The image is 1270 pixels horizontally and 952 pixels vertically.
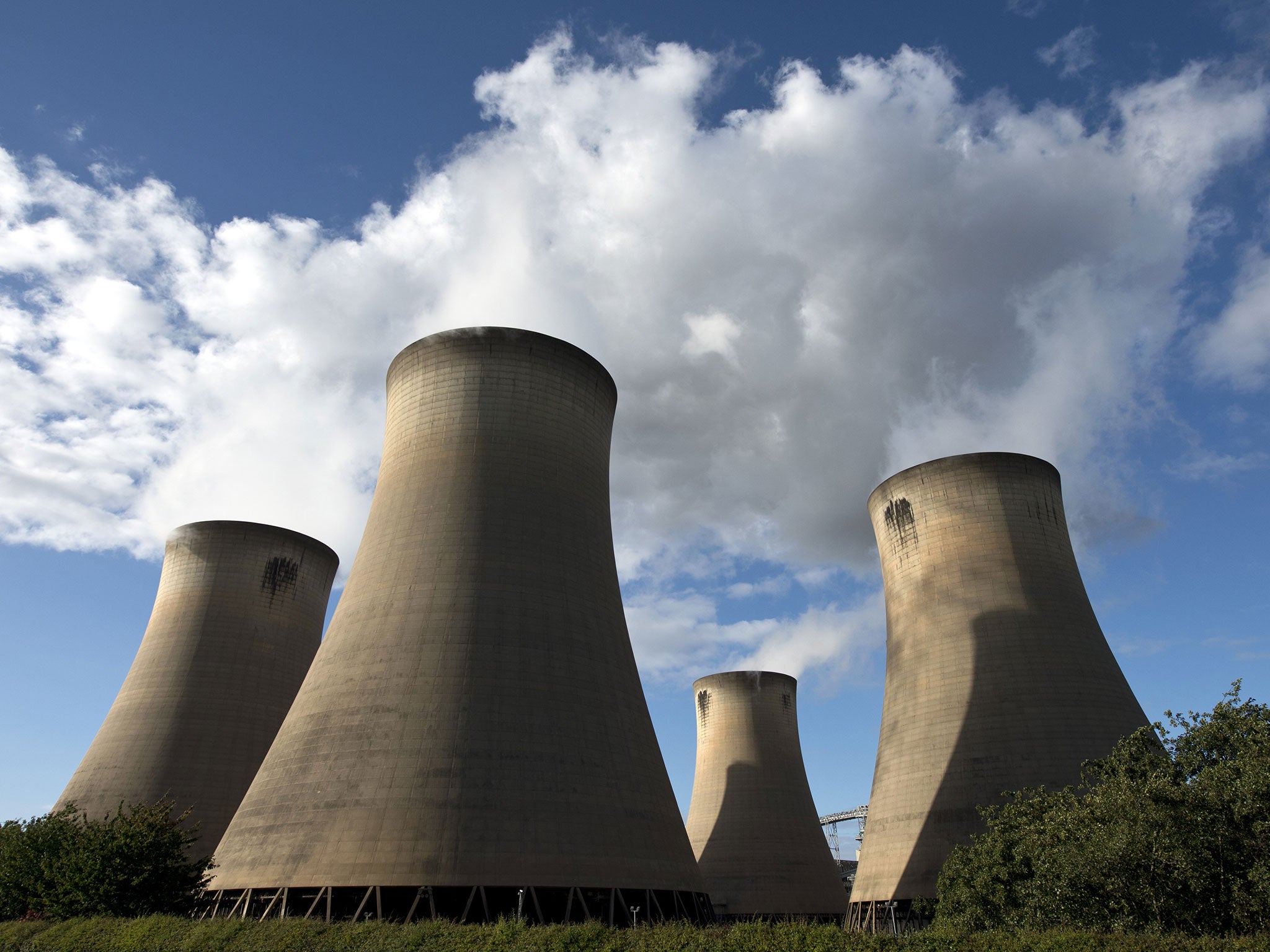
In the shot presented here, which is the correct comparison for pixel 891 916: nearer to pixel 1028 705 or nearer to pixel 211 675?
pixel 1028 705

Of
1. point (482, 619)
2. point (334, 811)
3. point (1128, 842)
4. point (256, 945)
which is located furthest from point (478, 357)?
point (1128, 842)

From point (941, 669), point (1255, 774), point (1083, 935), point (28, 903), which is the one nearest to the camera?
point (1083, 935)

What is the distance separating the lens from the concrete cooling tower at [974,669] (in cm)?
2045

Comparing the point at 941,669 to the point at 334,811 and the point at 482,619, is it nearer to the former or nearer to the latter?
the point at 482,619

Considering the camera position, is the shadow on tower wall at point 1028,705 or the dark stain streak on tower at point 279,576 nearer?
the shadow on tower wall at point 1028,705

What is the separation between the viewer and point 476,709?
48.4 feet

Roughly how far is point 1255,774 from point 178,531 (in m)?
28.6

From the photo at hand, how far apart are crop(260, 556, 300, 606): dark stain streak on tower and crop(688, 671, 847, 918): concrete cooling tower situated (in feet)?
57.3

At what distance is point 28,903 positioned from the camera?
50.9ft

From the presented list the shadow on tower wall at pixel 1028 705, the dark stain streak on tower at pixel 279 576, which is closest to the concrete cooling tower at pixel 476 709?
the shadow on tower wall at pixel 1028 705

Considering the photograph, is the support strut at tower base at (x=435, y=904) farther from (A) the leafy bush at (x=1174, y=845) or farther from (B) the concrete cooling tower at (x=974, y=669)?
(B) the concrete cooling tower at (x=974, y=669)

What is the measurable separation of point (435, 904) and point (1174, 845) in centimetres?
1002

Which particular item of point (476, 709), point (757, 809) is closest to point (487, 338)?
point (476, 709)

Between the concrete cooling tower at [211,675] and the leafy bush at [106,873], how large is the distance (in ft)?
28.1
